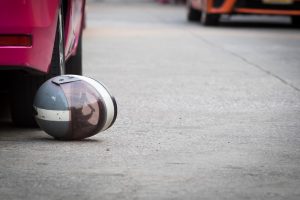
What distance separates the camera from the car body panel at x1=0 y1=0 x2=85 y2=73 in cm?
510

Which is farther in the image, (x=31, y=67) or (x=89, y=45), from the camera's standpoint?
(x=89, y=45)

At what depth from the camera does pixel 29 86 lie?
19.0 ft

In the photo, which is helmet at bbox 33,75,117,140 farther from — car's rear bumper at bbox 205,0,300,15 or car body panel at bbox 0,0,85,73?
car's rear bumper at bbox 205,0,300,15

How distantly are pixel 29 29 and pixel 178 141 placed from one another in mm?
1044

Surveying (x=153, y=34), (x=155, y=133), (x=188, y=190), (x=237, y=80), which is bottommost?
(x=153, y=34)

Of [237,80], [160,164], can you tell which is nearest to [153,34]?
[237,80]

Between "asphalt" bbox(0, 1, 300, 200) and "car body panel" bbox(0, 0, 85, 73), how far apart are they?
1.49 ft

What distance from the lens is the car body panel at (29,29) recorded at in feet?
16.7

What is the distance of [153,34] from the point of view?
15.2 m

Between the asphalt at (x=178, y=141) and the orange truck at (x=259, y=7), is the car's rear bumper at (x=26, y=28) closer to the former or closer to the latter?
the asphalt at (x=178, y=141)

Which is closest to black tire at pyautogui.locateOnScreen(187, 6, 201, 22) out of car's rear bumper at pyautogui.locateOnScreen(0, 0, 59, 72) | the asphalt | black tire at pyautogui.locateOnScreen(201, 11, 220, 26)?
black tire at pyautogui.locateOnScreen(201, 11, 220, 26)

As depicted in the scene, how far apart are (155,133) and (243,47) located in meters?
7.07

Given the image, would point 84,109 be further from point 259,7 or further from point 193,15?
point 193,15

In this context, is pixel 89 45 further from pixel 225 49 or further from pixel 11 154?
pixel 11 154
